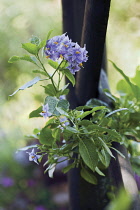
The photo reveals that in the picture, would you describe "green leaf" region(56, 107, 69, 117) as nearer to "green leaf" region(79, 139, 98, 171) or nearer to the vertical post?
"green leaf" region(79, 139, 98, 171)

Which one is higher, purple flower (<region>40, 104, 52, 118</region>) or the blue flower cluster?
the blue flower cluster

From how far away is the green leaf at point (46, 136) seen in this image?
2.26 ft

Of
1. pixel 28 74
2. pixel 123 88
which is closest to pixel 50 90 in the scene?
pixel 123 88

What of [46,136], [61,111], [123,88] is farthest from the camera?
[123,88]

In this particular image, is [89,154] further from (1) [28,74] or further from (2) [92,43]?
(1) [28,74]

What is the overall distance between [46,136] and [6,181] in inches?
72.1

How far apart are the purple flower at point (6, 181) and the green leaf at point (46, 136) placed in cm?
181

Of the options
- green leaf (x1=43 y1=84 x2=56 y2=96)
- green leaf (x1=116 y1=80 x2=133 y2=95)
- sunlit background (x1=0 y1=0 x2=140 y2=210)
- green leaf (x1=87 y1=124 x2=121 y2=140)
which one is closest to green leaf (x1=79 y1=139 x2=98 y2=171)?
green leaf (x1=87 y1=124 x2=121 y2=140)

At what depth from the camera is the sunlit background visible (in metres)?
2.46

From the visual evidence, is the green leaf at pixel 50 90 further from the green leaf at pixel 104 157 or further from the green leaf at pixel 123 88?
the green leaf at pixel 123 88

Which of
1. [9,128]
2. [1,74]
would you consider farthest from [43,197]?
[1,74]

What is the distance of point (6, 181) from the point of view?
2404mm

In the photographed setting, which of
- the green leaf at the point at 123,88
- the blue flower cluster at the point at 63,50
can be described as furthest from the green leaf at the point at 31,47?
the green leaf at the point at 123,88

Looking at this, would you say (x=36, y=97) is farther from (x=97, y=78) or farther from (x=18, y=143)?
(x=97, y=78)
